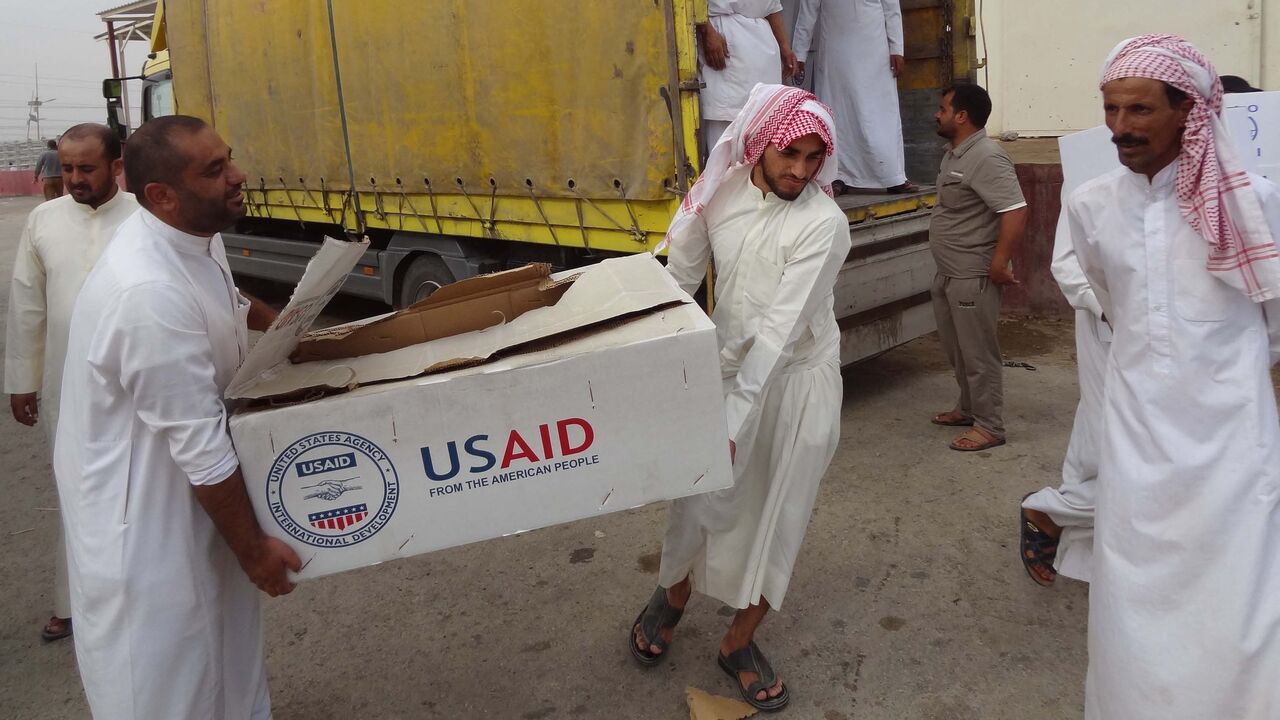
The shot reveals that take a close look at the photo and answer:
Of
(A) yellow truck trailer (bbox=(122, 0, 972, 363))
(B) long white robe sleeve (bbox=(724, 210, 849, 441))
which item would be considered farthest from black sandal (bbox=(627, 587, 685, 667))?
(A) yellow truck trailer (bbox=(122, 0, 972, 363))

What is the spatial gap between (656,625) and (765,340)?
103cm

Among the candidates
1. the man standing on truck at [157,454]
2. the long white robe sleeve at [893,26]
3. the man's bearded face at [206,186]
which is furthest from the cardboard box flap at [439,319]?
the long white robe sleeve at [893,26]

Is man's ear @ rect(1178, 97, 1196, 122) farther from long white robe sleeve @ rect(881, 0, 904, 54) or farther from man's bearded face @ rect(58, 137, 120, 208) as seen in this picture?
long white robe sleeve @ rect(881, 0, 904, 54)

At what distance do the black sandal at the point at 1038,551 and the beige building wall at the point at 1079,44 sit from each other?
21.6 feet

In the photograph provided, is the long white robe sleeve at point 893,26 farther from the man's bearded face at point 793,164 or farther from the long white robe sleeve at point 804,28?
the man's bearded face at point 793,164

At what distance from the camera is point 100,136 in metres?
2.89

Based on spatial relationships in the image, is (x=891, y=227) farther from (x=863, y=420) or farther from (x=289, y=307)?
(x=289, y=307)

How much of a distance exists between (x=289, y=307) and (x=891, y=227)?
3916 mm

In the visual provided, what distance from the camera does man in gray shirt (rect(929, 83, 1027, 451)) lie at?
4.30 metres

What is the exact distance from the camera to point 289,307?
5.91ft

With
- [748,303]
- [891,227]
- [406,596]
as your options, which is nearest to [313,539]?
[748,303]

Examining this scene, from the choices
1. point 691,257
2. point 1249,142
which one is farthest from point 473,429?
point 1249,142

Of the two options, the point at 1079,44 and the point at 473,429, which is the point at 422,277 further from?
the point at 1079,44

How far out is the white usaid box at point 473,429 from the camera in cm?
178
